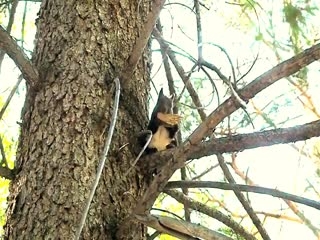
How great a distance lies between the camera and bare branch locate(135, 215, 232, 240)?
1.27 m

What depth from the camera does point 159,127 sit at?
1524 millimetres

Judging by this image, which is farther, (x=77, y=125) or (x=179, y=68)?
(x=179, y=68)

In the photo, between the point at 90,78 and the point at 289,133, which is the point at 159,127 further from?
the point at 289,133

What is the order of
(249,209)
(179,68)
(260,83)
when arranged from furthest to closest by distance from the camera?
(179,68) < (249,209) < (260,83)

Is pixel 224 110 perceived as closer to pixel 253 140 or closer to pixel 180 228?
pixel 253 140

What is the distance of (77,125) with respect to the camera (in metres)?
1.47

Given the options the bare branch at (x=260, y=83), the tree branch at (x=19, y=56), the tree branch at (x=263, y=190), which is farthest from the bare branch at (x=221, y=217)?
the tree branch at (x=19, y=56)

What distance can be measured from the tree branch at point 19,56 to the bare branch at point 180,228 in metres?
0.49

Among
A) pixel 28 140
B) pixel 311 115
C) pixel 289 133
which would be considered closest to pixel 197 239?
pixel 289 133

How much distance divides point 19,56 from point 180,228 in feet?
1.96

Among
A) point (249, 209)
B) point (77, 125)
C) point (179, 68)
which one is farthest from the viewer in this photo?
point (179, 68)

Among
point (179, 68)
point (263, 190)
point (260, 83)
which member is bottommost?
point (263, 190)

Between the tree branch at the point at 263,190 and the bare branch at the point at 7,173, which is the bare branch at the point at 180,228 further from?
the bare branch at the point at 7,173

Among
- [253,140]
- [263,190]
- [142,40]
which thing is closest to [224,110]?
[253,140]
